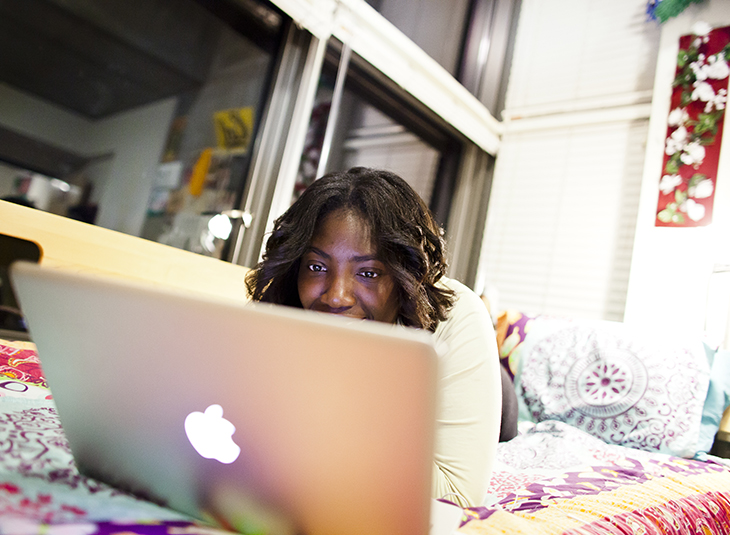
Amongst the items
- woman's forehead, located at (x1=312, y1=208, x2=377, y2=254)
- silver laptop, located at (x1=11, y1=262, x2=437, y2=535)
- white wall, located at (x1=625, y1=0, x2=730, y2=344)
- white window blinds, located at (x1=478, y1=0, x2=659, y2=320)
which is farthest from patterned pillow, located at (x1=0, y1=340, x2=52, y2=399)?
white window blinds, located at (x1=478, y1=0, x2=659, y2=320)

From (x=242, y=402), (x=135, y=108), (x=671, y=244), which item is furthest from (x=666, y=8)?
(x=242, y=402)

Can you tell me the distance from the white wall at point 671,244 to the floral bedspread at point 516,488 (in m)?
1.07

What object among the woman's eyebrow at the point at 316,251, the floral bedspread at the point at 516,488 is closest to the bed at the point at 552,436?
the floral bedspread at the point at 516,488

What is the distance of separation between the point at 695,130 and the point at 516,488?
2344 millimetres

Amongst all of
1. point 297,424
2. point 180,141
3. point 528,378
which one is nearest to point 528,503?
point 297,424

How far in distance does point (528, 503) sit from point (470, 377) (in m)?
0.25

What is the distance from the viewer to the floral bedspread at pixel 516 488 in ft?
1.38

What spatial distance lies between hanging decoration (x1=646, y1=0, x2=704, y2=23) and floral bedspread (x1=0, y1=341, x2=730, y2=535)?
2291mm

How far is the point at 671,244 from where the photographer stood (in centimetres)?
250

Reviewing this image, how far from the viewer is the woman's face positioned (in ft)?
3.32

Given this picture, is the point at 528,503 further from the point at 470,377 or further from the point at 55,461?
the point at 55,461

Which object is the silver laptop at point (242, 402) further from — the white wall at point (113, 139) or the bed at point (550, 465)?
the white wall at point (113, 139)

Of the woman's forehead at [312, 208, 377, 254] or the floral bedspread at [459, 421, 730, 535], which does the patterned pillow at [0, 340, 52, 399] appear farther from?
the floral bedspread at [459, 421, 730, 535]

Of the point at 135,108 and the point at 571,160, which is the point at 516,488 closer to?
the point at 135,108
